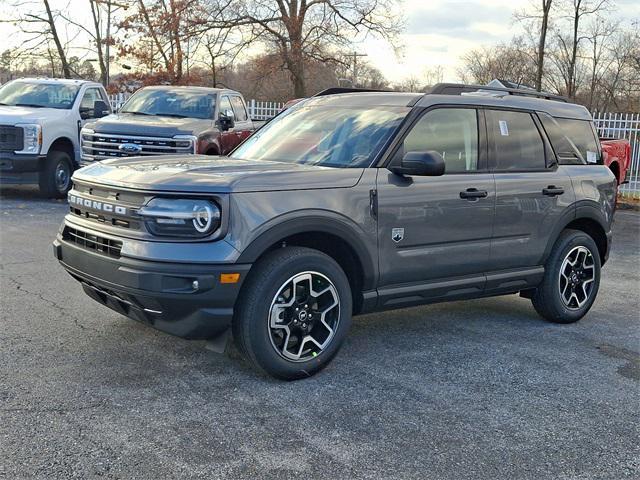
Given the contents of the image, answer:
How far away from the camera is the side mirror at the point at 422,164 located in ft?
14.7

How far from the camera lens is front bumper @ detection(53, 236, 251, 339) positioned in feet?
12.5

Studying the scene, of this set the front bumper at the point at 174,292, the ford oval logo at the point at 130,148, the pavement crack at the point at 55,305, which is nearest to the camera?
the front bumper at the point at 174,292

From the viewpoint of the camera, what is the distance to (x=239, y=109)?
13.0 meters

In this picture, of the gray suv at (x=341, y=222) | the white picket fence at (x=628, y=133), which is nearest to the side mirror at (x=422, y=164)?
the gray suv at (x=341, y=222)

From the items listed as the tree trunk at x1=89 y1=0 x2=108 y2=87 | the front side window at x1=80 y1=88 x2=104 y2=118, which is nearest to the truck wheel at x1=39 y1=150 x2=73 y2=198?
the front side window at x1=80 y1=88 x2=104 y2=118

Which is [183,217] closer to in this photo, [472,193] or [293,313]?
[293,313]

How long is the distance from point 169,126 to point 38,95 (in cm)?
367

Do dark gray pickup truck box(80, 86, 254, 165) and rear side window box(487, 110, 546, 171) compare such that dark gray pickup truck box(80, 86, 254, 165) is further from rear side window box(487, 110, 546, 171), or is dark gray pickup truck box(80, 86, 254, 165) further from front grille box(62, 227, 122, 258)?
front grille box(62, 227, 122, 258)

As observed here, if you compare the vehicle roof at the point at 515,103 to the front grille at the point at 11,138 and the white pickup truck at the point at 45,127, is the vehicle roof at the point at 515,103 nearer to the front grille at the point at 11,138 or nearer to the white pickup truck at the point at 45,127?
the white pickup truck at the point at 45,127

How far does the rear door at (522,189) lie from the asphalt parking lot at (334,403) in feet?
2.30

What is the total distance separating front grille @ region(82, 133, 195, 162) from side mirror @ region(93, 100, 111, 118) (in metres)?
1.86

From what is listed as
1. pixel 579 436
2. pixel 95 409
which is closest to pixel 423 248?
pixel 579 436

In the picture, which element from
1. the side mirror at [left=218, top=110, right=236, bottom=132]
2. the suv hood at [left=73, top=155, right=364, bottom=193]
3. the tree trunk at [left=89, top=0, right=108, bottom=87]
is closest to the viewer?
the suv hood at [left=73, top=155, right=364, bottom=193]

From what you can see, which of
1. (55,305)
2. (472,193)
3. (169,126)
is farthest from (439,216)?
(169,126)
